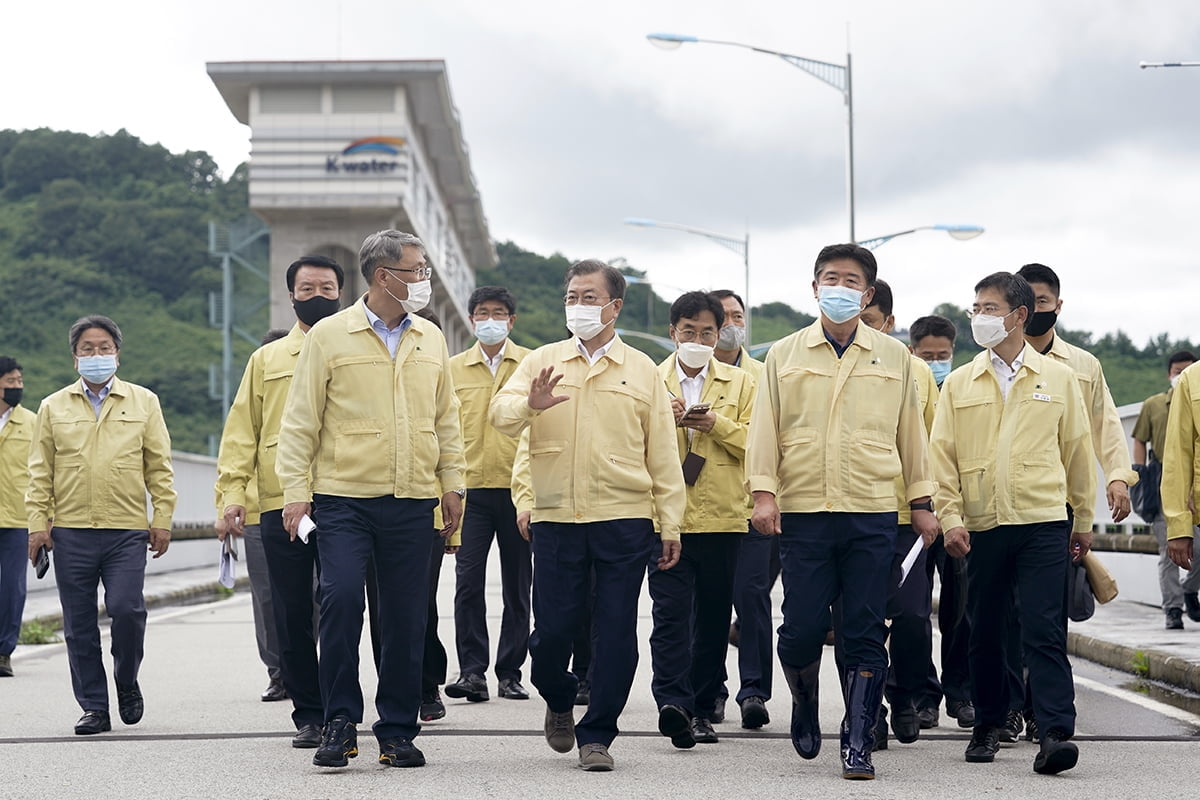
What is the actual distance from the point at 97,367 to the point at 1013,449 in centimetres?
487

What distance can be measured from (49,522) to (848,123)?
1849cm

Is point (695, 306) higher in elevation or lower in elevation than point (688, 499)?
higher

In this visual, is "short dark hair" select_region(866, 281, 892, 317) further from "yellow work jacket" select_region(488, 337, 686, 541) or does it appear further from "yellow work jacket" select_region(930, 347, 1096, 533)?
"yellow work jacket" select_region(488, 337, 686, 541)

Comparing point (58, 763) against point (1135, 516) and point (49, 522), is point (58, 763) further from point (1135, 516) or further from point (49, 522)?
point (1135, 516)

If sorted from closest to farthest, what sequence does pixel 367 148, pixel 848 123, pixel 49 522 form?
pixel 49 522 → pixel 848 123 → pixel 367 148

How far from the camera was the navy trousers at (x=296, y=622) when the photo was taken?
25.1 feet

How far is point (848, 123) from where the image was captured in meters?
25.8

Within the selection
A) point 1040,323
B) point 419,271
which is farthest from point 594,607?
point 1040,323

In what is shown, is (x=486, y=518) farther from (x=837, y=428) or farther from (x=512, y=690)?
(x=837, y=428)

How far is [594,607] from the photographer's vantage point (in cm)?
731

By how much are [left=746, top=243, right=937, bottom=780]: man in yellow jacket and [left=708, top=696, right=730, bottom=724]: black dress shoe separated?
136 centimetres

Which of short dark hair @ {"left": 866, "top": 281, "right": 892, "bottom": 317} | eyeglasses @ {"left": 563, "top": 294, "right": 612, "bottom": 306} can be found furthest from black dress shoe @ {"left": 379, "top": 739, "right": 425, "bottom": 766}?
short dark hair @ {"left": 866, "top": 281, "right": 892, "bottom": 317}

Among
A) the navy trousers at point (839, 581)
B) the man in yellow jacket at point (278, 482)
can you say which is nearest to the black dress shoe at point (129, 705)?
the man in yellow jacket at point (278, 482)

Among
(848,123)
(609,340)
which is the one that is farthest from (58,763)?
(848,123)
